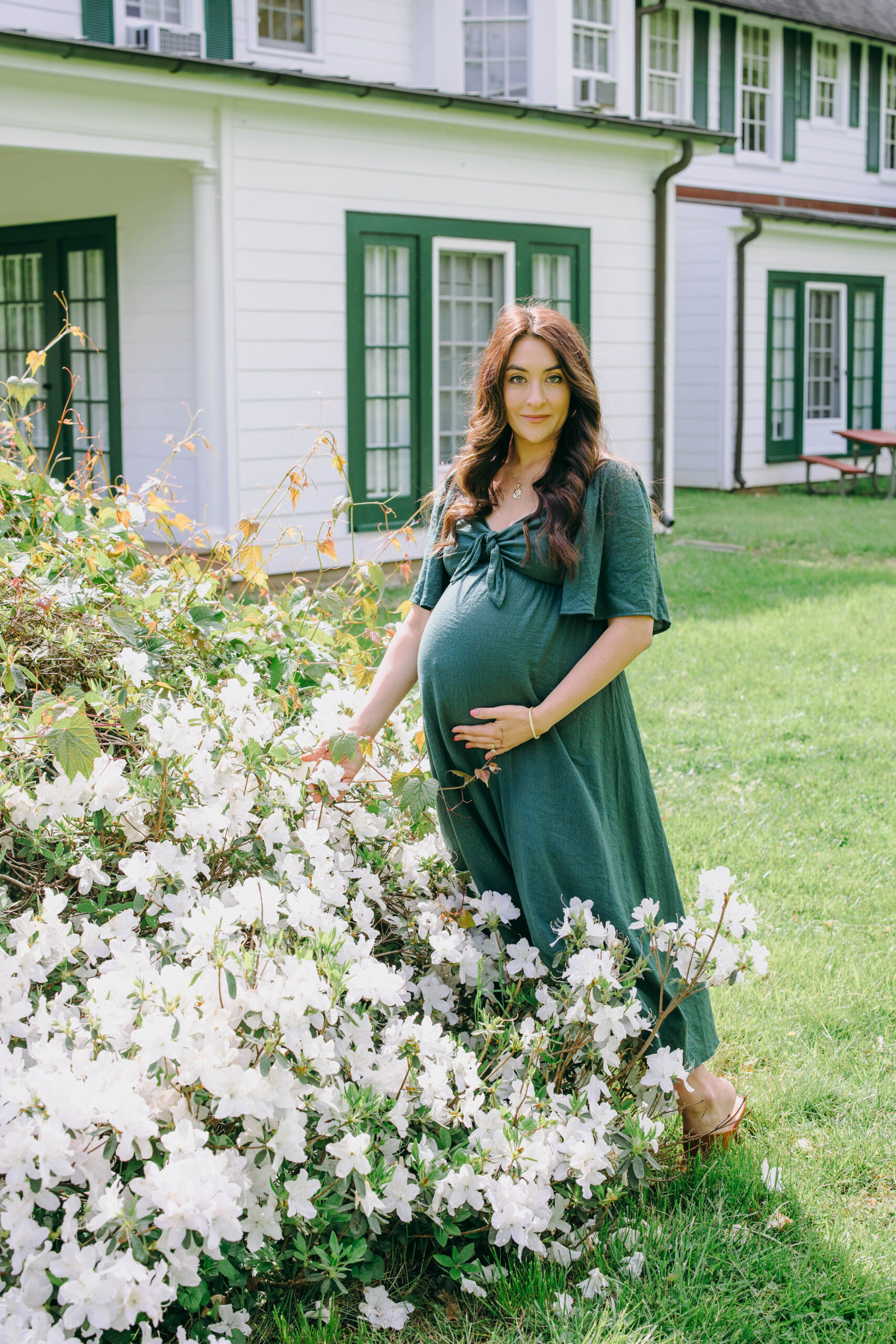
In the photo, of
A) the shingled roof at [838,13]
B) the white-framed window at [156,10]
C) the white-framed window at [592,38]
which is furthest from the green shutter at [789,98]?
the white-framed window at [156,10]

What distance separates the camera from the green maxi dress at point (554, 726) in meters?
2.79

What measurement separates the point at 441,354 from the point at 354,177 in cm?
174

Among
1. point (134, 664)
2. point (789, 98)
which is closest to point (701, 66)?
point (789, 98)

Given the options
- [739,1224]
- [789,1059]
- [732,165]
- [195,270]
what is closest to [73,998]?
[739,1224]

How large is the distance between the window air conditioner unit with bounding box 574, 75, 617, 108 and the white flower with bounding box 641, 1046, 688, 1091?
12445 millimetres

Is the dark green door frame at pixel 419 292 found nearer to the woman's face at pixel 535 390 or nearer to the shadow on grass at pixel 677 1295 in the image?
the woman's face at pixel 535 390

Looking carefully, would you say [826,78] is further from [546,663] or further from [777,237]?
[546,663]

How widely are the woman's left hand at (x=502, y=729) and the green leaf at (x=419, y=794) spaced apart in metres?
0.12

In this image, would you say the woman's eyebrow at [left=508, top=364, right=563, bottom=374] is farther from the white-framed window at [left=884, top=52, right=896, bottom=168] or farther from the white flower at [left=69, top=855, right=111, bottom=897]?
the white-framed window at [left=884, top=52, right=896, bottom=168]

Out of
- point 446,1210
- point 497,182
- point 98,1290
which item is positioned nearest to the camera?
point 98,1290

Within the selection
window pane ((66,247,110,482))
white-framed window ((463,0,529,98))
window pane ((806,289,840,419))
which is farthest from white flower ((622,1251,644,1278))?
window pane ((806,289,840,419))

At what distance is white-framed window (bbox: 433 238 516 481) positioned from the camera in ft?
36.7

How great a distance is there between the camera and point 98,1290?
1.85 m

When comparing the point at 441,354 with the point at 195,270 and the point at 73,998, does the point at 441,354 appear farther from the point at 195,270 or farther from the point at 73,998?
the point at 73,998
